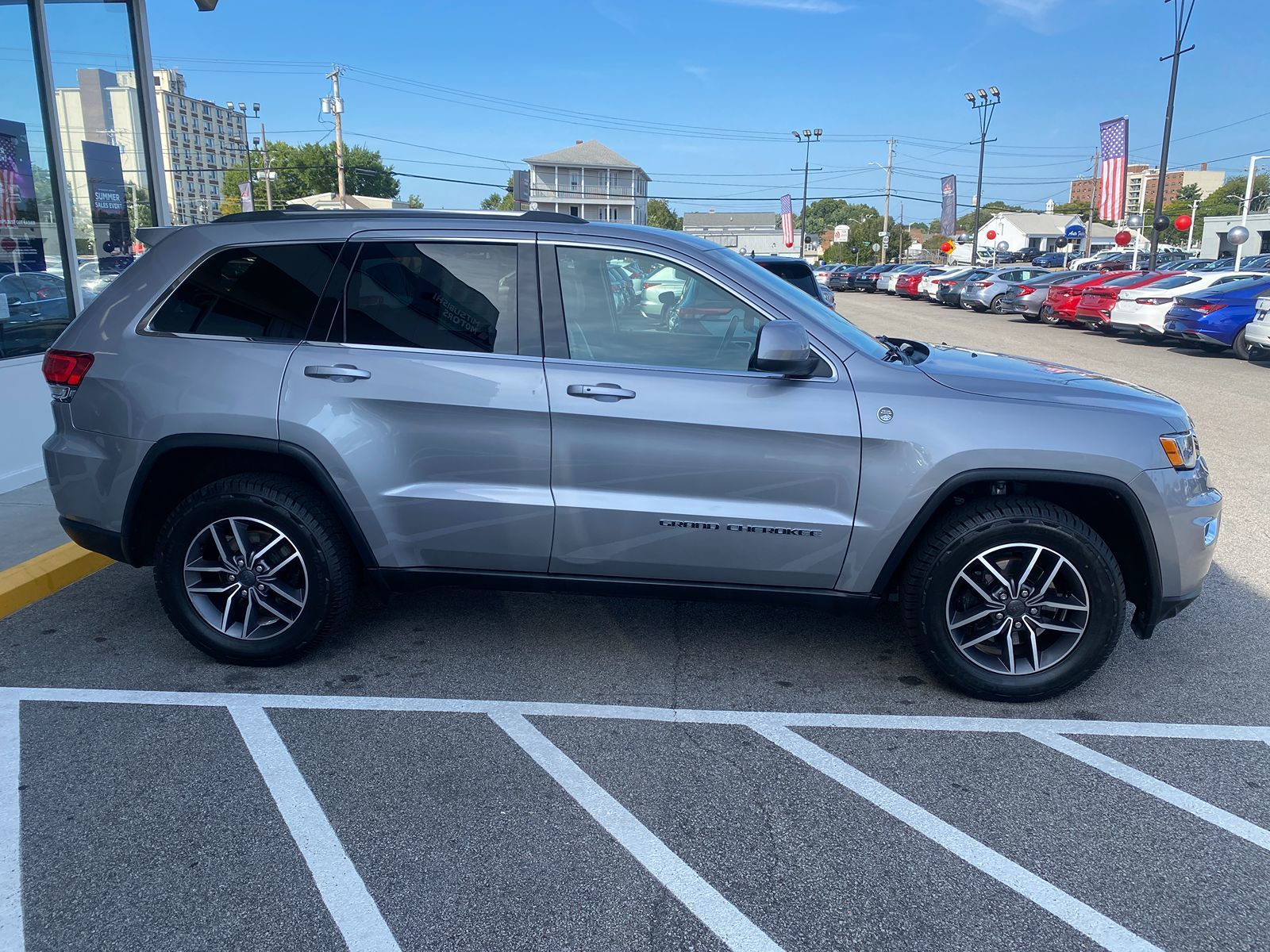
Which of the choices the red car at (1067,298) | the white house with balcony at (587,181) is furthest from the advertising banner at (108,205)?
the white house with balcony at (587,181)

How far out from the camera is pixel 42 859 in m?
2.86

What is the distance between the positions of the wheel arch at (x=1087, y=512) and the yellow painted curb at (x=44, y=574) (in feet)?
13.6

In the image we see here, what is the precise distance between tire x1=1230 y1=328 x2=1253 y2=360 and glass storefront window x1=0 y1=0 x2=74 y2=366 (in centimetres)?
1718

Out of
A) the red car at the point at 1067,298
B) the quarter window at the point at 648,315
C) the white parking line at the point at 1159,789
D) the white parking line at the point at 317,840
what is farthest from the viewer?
the red car at the point at 1067,298

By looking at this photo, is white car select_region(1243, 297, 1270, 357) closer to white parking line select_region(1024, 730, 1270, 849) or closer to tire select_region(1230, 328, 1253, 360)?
tire select_region(1230, 328, 1253, 360)

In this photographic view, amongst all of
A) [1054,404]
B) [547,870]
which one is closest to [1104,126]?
[1054,404]

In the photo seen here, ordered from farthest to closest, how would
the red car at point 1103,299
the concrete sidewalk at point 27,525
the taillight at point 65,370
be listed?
the red car at point 1103,299, the concrete sidewalk at point 27,525, the taillight at point 65,370

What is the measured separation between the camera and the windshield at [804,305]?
3924 millimetres

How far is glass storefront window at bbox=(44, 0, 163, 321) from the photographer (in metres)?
7.60

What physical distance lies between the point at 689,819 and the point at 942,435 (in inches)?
67.2

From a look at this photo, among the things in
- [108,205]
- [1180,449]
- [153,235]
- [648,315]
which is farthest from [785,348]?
[108,205]

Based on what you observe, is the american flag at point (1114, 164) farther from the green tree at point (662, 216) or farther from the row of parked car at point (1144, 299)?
the green tree at point (662, 216)

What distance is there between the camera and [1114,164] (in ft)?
105

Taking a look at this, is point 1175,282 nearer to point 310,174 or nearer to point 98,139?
point 98,139
